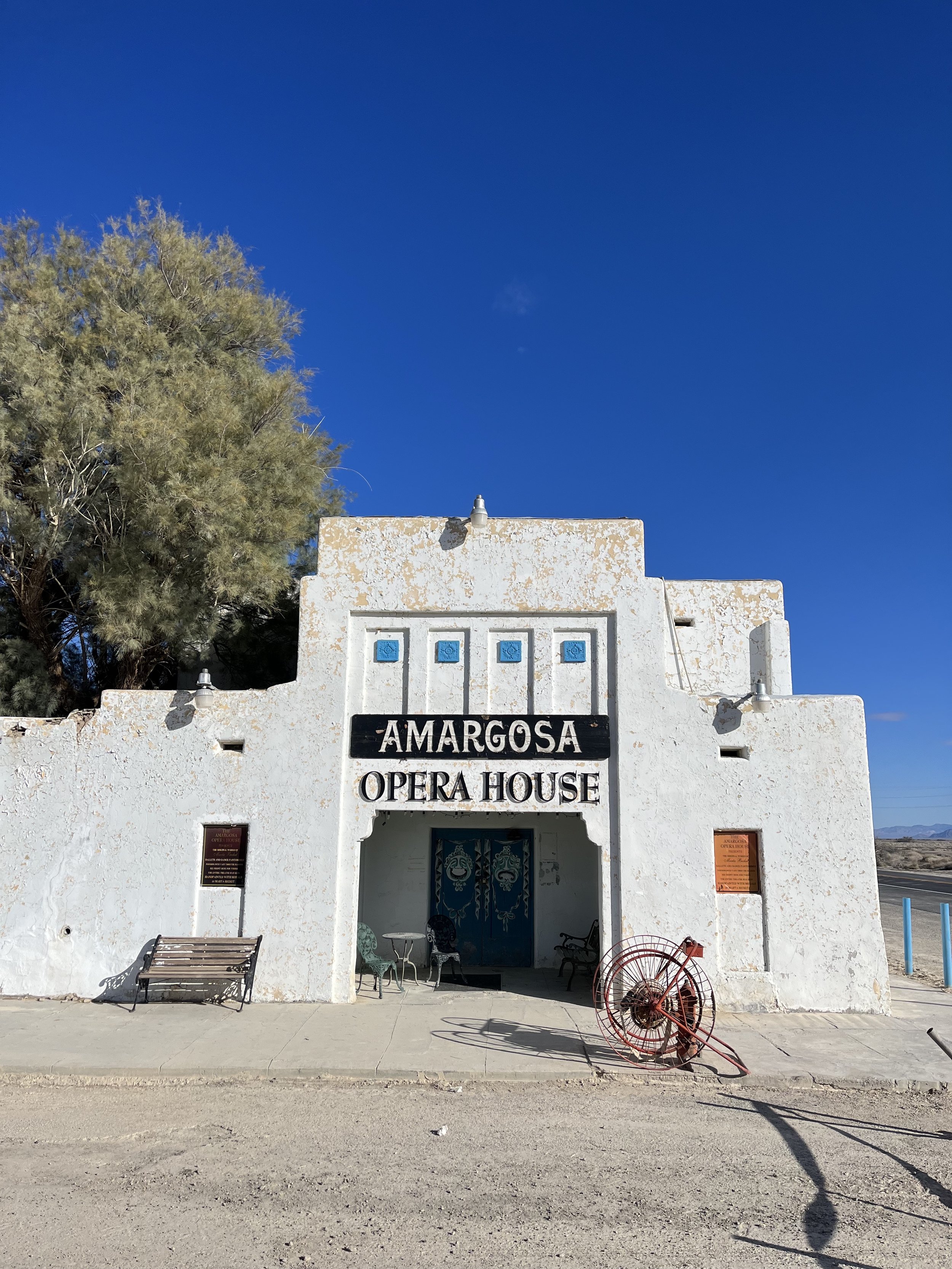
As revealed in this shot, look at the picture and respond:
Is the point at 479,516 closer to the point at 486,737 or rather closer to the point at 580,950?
the point at 486,737

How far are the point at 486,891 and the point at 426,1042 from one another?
468cm

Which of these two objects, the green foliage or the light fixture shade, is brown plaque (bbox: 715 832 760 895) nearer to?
the light fixture shade

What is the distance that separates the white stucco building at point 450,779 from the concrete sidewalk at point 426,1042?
26.0 inches

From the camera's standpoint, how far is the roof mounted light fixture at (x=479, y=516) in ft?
39.6

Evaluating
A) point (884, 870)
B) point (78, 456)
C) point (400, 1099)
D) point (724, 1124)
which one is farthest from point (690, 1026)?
point (884, 870)

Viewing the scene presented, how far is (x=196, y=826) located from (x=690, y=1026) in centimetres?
693

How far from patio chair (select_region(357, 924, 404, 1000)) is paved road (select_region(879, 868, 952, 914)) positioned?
872 inches

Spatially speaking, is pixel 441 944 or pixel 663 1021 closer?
pixel 663 1021

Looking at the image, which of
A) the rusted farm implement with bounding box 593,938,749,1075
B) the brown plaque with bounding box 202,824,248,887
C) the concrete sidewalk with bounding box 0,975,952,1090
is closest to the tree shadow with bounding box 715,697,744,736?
the rusted farm implement with bounding box 593,938,749,1075

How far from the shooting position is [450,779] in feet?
38.0

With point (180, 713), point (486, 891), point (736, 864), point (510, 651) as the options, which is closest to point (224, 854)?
point (180, 713)

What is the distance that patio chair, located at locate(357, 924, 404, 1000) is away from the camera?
38.7 feet

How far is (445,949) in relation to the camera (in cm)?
1295

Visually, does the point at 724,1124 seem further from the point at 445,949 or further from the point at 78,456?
the point at 78,456
